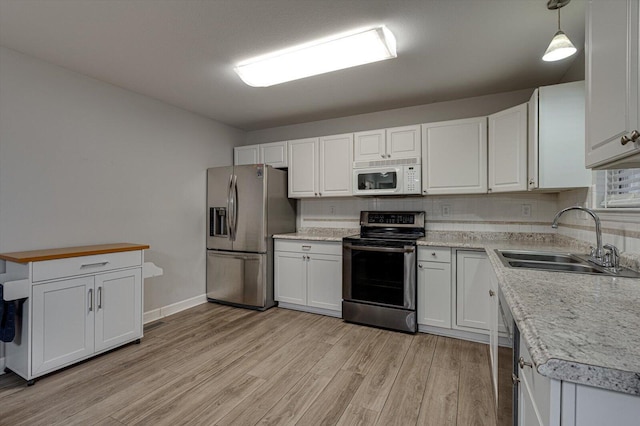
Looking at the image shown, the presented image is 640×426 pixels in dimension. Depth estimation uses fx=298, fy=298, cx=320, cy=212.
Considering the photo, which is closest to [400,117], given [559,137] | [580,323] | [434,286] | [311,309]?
[559,137]

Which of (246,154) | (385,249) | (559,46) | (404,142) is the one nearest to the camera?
(559,46)

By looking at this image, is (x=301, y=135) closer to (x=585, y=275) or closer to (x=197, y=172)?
(x=197, y=172)

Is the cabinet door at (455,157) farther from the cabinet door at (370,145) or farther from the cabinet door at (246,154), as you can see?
the cabinet door at (246,154)

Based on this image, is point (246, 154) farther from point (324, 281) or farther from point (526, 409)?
point (526, 409)

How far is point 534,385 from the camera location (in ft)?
2.52

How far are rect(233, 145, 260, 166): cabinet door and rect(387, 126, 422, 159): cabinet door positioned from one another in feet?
5.91

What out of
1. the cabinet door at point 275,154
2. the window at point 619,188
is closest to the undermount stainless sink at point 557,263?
the window at point 619,188

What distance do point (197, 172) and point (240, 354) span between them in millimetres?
2321

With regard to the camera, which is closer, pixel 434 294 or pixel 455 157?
pixel 434 294

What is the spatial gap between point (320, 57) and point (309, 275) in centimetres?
227

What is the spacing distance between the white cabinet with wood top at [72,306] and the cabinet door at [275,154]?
1932mm

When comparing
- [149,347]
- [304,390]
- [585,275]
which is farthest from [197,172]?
[585,275]

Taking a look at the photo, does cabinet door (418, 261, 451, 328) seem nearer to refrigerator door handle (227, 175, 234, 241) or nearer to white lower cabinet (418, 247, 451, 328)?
white lower cabinet (418, 247, 451, 328)

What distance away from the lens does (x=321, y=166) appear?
12.0ft
